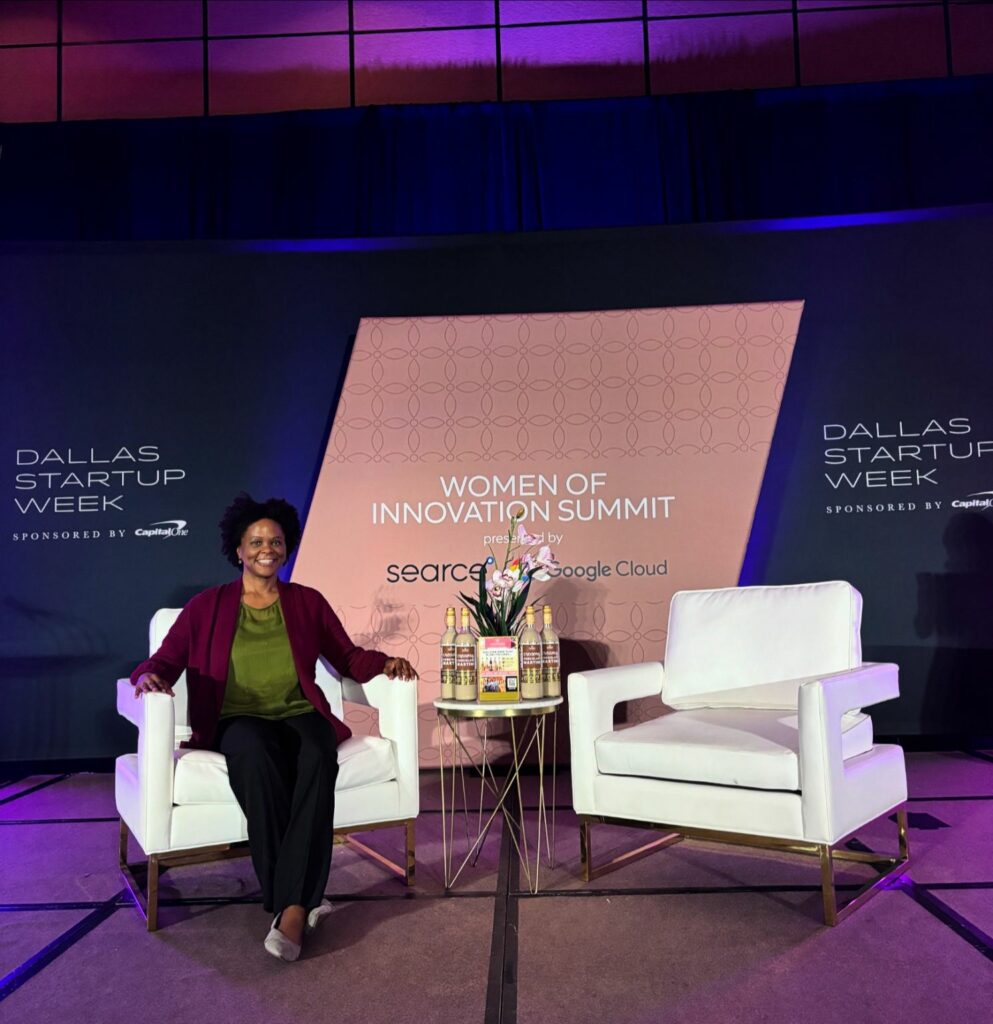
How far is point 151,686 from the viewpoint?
2578 millimetres

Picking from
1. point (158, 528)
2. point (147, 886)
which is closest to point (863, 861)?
point (147, 886)

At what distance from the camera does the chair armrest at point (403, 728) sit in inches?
109

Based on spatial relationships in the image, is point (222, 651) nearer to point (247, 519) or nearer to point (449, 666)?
point (247, 519)

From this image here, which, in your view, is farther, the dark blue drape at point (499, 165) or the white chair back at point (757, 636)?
the dark blue drape at point (499, 165)

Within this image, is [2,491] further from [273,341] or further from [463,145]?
[463,145]

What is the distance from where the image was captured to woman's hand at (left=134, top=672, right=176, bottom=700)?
2570 mm

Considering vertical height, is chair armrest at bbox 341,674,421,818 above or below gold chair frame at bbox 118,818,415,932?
above

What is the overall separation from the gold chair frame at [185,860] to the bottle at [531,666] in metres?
0.52

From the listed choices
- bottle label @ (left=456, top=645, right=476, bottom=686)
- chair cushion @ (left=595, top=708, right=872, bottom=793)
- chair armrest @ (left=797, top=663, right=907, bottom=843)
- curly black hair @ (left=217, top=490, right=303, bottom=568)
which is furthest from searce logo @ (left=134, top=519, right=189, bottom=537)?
chair armrest @ (left=797, top=663, right=907, bottom=843)

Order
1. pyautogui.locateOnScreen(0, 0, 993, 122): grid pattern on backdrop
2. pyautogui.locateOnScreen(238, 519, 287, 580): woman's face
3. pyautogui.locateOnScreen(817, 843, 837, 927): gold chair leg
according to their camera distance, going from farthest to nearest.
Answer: pyautogui.locateOnScreen(0, 0, 993, 122): grid pattern on backdrop
pyautogui.locateOnScreen(238, 519, 287, 580): woman's face
pyautogui.locateOnScreen(817, 843, 837, 927): gold chair leg

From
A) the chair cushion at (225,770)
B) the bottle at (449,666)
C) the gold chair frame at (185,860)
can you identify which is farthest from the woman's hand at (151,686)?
the bottle at (449,666)

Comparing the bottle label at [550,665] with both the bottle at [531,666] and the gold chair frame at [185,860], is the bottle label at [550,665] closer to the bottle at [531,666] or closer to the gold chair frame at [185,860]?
the bottle at [531,666]

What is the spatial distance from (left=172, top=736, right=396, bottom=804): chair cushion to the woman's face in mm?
603

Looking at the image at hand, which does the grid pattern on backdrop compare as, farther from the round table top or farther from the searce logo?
the round table top
